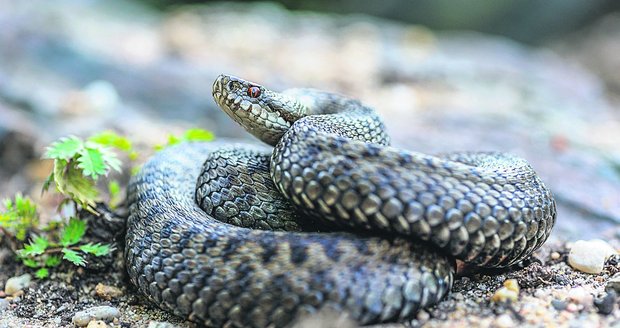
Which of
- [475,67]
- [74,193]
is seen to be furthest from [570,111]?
[74,193]

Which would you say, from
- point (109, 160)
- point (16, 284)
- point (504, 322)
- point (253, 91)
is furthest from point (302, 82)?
point (504, 322)

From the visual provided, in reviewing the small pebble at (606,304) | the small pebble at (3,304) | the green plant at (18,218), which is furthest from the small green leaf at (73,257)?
the small pebble at (606,304)

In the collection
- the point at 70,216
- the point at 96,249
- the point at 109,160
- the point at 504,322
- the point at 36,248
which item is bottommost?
the point at 36,248

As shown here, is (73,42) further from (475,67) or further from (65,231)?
(475,67)

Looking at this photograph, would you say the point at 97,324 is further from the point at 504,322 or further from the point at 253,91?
the point at 504,322

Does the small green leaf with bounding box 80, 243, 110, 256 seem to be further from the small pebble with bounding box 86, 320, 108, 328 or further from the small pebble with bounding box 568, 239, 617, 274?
the small pebble with bounding box 568, 239, 617, 274
